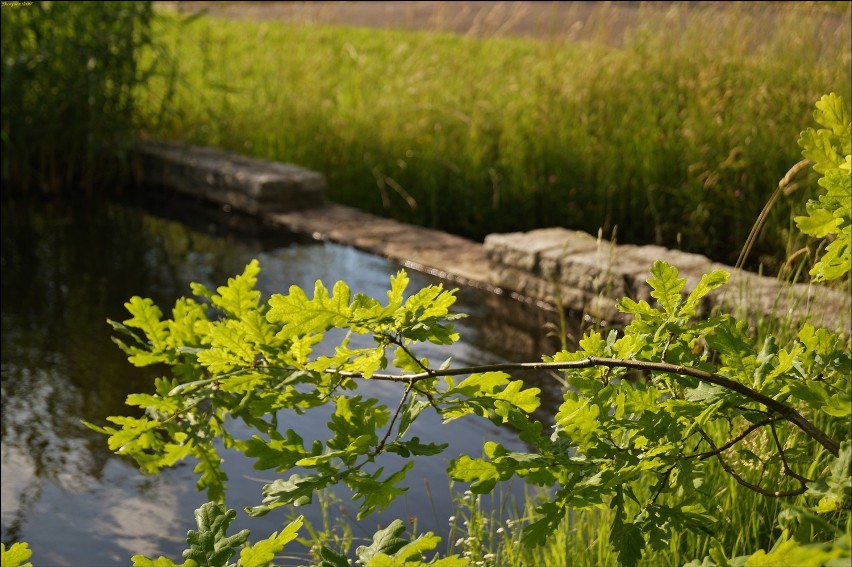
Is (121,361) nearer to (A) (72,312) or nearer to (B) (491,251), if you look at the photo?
(A) (72,312)

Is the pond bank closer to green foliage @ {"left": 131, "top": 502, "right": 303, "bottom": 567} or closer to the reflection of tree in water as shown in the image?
the reflection of tree in water

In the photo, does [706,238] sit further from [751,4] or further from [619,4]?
[619,4]

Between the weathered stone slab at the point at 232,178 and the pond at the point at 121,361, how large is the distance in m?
0.16

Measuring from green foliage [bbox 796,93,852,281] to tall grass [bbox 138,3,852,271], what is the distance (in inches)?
147

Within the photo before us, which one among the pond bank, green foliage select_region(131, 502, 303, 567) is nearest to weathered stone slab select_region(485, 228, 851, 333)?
the pond bank

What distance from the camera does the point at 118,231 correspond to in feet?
22.0

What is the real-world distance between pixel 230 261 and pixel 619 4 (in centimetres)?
390

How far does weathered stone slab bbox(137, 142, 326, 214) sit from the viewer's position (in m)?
7.02

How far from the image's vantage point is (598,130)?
6.54 m

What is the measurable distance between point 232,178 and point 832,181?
607 cm

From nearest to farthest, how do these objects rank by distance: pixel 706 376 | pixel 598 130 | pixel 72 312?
pixel 706 376 < pixel 72 312 < pixel 598 130

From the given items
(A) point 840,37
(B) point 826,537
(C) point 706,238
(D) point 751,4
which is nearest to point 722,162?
(C) point 706,238

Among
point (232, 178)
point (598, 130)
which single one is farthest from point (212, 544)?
point (232, 178)

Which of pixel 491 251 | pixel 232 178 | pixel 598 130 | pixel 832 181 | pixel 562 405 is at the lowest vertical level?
pixel 491 251
